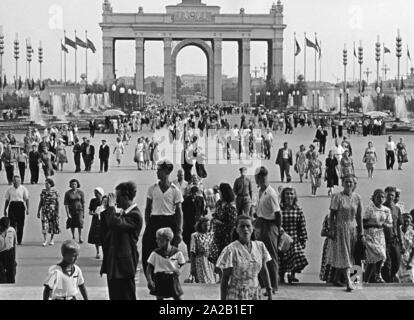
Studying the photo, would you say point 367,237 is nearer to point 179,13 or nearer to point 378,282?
point 378,282

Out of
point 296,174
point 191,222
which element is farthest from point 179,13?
point 191,222

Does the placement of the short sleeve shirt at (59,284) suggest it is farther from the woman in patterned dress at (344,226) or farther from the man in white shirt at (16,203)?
the man in white shirt at (16,203)

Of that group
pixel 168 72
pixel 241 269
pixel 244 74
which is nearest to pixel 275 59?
pixel 244 74

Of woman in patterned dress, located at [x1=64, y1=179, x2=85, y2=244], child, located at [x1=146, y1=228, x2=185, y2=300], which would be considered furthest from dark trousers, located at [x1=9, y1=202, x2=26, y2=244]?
child, located at [x1=146, y1=228, x2=185, y2=300]

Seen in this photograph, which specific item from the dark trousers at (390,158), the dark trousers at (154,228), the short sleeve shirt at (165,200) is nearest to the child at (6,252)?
the dark trousers at (154,228)

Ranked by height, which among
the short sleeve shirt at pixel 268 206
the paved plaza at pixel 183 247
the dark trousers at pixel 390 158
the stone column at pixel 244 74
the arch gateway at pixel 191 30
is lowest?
the paved plaza at pixel 183 247

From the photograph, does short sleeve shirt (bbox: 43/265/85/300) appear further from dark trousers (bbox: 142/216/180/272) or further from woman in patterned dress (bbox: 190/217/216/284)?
woman in patterned dress (bbox: 190/217/216/284)
